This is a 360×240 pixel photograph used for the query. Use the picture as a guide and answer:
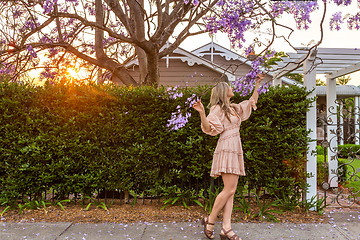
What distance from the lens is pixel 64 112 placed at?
5.29m

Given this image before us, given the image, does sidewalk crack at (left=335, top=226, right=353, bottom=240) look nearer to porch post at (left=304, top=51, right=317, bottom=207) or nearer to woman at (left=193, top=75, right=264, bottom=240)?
porch post at (left=304, top=51, right=317, bottom=207)

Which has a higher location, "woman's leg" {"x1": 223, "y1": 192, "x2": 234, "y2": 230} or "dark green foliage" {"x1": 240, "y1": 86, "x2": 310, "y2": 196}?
"dark green foliage" {"x1": 240, "y1": 86, "x2": 310, "y2": 196}

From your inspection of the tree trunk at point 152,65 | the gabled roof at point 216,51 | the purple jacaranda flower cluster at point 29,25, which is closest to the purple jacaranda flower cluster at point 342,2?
the tree trunk at point 152,65

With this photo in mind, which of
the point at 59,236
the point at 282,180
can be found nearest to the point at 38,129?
the point at 59,236

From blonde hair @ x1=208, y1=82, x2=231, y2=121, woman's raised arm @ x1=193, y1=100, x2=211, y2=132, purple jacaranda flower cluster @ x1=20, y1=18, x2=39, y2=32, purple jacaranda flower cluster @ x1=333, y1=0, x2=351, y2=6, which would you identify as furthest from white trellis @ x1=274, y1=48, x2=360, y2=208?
purple jacaranda flower cluster @ x1=20, y1=18, x2=39, y2=32

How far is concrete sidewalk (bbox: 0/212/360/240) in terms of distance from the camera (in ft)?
13.8

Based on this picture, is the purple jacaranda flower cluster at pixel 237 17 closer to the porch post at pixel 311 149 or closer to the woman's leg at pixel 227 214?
the porch post at pixel 311 149

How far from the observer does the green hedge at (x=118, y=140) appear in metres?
5.18

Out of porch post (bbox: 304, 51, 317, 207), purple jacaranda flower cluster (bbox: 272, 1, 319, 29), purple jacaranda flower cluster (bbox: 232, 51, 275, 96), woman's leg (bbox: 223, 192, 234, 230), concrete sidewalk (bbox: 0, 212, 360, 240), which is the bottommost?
concrete sidewalk (bbox: 0, 212, 360, 240)

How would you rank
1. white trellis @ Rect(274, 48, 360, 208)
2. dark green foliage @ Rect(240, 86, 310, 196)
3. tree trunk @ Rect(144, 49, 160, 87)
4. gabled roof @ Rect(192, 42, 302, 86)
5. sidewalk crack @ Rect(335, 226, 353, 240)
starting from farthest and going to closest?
gabled roof @ Rect(192, 42, 302, 86) → tree trunk @ Rect(144, 49, 160, 87) → white trellis @ Rect(274, 48, 360, 208) → dark green foliage @ Rect(240, 86, 310, 196) → sidewalk crack @ Rect(335, 226, 353, 240)

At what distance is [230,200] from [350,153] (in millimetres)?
2838

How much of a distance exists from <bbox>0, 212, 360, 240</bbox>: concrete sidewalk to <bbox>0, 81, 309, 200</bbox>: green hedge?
77 cm

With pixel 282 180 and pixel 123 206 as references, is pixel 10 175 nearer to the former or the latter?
pixel 123 206

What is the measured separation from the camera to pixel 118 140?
Result: 5.33 m
